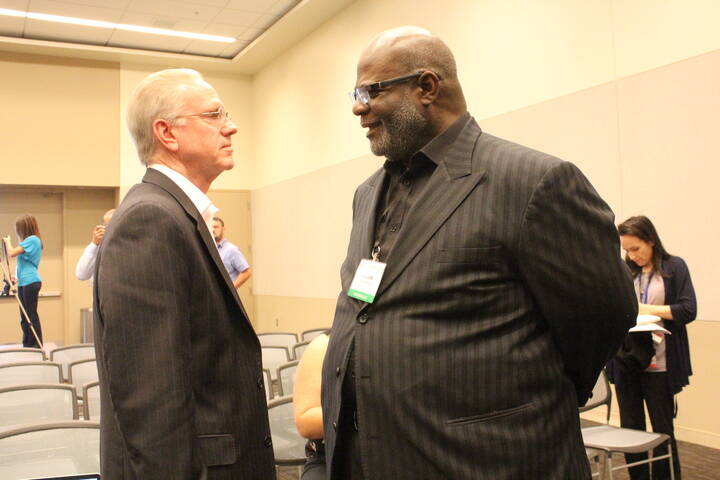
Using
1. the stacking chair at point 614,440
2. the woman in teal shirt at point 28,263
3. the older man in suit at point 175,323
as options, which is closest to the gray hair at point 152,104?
the older man in suit at point 175,323

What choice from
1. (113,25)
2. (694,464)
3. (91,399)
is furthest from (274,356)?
(113,25)

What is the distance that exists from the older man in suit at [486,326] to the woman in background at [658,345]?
216 cm

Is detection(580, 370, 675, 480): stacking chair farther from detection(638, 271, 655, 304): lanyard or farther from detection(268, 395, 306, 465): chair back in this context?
detection(268, 395, 306, 465): chair back

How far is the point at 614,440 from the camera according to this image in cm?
314

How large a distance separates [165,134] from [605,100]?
412 cm

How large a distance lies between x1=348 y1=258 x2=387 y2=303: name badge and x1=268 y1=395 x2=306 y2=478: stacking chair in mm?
1494

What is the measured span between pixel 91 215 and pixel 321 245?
12.9 ft

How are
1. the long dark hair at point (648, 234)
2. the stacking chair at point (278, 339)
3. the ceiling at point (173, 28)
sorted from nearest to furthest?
the long dark hair at point (648, 234) < the stacking chair at point (278, 339) < the ceiling at point (173, 28)

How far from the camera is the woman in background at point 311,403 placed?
1814mm

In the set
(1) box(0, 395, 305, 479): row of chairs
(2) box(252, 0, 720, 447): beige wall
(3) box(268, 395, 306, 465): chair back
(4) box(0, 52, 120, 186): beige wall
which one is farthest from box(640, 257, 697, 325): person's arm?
(4) box(0, 52, 120, 186): beige wall

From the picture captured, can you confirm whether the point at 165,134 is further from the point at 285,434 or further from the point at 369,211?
the point at 285,434

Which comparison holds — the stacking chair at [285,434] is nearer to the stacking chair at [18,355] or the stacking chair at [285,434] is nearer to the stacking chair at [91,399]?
the stacking chair at [91,399]

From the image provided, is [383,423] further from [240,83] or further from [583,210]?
[240,83]

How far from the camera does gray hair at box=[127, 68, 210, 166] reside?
63.2 inches
